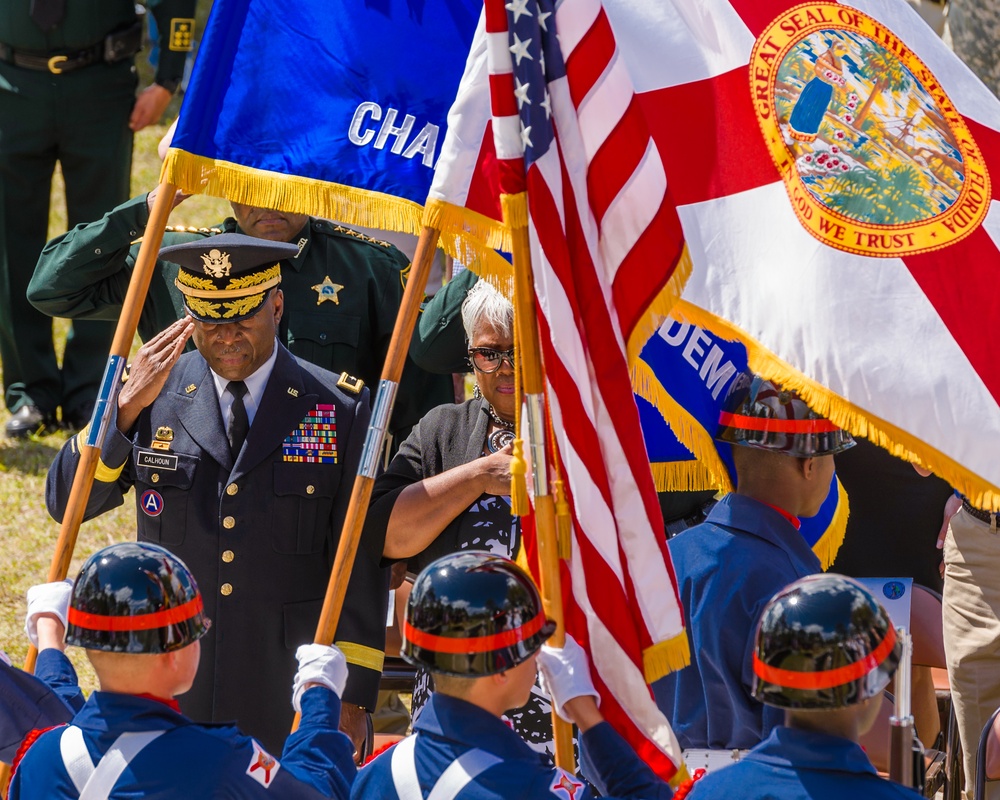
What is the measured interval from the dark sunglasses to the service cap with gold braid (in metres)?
0.67

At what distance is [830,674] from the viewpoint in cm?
320

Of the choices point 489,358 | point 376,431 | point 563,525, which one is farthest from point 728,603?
point 489,358

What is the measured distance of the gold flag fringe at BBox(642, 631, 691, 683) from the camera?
3963 mm

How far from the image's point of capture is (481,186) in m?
4.24

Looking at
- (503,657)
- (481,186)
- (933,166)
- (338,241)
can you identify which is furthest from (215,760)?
(338,241)

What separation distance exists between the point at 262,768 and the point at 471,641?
54 centimetres

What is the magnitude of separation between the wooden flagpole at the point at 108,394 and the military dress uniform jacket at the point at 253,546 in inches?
17.7

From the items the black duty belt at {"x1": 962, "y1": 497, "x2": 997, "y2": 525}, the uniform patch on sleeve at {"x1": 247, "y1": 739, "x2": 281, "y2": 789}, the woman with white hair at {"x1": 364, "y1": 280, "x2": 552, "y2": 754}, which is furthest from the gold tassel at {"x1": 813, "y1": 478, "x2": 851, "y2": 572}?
the uniform patch on sleeve at {"x1": 247, "y1": 739, "x2": 281, "y2": 789}

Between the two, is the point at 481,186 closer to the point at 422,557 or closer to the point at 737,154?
the point at 737,154

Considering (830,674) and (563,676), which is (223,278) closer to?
(563,676)

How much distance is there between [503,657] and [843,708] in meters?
0.68

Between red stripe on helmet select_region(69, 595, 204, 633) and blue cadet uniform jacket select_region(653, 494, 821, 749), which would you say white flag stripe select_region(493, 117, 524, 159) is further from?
red stripe on helmet select_region(69, 595, 204, 633)

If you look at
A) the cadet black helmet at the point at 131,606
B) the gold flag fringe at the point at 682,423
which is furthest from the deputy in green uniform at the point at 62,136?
the cadet black helmet at the point at 131,606

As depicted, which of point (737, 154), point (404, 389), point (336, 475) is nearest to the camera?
point (737, 154)
